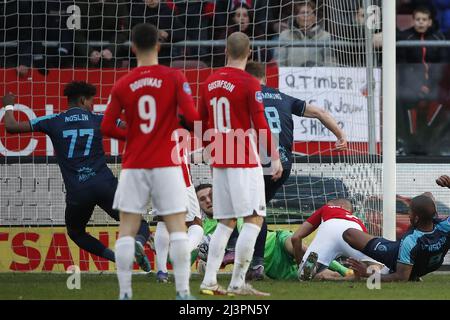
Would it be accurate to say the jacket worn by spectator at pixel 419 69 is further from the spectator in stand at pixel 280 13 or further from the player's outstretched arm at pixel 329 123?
the player's outstretched arm at pixel 329 123

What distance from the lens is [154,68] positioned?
7699mm

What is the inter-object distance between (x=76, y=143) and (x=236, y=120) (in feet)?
8.05

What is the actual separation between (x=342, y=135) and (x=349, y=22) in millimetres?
2605

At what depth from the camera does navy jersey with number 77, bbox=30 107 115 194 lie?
1026 centimetres

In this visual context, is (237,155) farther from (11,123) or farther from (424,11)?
(424,11)

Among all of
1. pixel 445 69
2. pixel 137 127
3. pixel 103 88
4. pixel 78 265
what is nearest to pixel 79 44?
pixel 103 88

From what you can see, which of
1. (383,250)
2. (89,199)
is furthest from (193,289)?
(383,250)

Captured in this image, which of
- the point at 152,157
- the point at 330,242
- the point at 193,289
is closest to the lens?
the point at 152,157

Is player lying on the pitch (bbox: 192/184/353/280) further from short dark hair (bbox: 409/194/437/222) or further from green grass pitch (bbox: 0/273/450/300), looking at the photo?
short dark hair (bbox: 409/194/437/222)

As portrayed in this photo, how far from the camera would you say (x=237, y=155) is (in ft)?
27.4

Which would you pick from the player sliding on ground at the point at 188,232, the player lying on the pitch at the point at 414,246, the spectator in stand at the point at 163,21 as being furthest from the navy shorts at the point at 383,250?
the spectator in stand at the point at 163,21

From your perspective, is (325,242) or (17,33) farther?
(17,33)

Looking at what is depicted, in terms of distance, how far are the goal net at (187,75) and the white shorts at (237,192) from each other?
394 centimetres

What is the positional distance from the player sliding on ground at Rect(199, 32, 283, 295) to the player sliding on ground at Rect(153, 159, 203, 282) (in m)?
1.53
